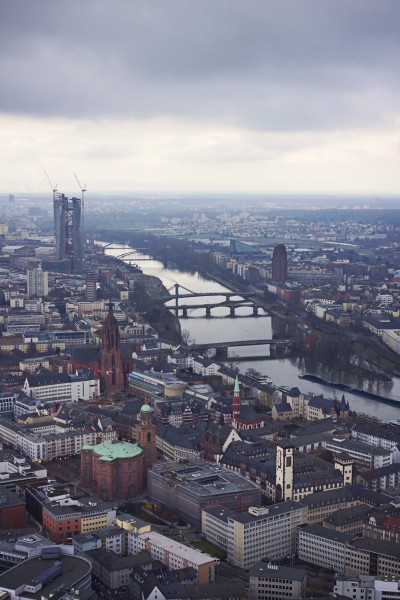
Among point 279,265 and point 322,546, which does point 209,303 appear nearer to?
point 279,265

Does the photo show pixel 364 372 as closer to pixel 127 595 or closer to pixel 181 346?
pixel 181 346

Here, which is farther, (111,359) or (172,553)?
(111,359)

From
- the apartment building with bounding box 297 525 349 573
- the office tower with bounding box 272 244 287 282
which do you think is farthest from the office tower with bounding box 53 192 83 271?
the apartment building with bounding box 297 525 349 573

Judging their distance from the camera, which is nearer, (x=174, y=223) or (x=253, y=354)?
(x=253, y=354)

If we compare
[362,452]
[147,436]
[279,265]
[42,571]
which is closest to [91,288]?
[279,265]

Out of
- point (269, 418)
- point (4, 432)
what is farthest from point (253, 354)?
point (4, 432)

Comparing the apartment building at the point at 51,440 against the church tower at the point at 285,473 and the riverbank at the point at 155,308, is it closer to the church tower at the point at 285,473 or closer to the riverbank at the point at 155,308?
the church tower at the point at 285,473
